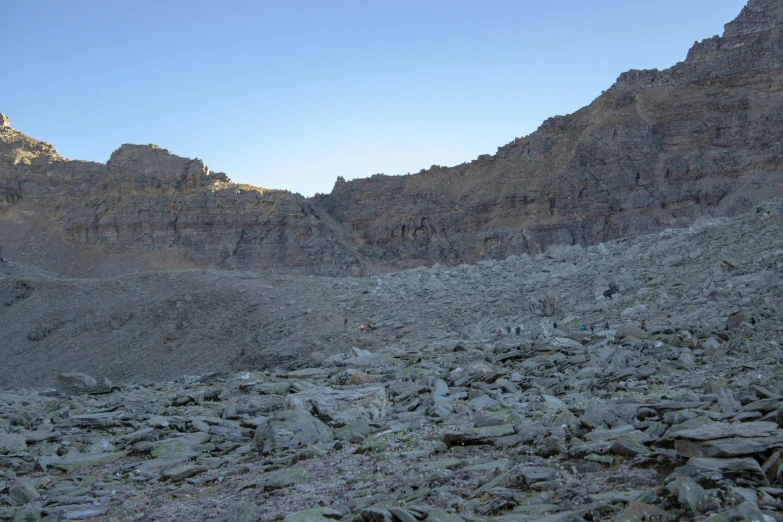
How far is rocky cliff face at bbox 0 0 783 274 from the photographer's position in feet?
143

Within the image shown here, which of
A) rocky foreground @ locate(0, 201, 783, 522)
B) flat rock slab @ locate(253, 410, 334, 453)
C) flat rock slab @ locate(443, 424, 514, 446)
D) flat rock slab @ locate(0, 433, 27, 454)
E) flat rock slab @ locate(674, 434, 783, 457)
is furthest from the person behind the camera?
flat rock slab @ locate(0, 433, 27, 454)

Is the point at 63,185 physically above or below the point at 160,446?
above

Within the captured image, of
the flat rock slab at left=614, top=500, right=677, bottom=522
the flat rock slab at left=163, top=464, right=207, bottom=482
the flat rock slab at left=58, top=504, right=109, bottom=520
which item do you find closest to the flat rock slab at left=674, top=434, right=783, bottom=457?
the flat rock slab at left=614, top=500, right=677, bottom=522

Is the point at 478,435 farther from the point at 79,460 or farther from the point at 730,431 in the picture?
the point at 79,460

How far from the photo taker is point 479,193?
49.3 m

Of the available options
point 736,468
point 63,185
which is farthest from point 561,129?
point 736,468

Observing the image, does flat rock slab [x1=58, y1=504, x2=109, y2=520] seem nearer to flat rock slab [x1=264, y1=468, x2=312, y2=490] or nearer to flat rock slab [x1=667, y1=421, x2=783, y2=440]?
A: flat rock slab [x1=264, y1=468, x2=312, y2=490]

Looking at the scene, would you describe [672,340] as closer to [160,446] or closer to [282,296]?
[160,446]

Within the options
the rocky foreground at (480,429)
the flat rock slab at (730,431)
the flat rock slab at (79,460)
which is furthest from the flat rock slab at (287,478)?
the flat rock slab at (730,431)

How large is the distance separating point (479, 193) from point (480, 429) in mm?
44094

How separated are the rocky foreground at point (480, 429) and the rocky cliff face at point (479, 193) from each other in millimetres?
29943

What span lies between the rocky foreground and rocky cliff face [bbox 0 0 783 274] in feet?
98.2

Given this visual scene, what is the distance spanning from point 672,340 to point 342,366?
6.02m

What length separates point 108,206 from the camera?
169ft
